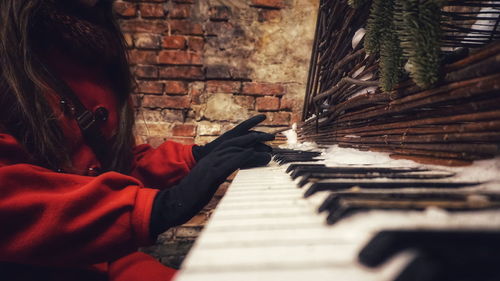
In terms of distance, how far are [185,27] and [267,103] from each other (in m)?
0.79

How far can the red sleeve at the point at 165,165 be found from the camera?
116cm

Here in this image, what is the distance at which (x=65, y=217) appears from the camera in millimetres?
559

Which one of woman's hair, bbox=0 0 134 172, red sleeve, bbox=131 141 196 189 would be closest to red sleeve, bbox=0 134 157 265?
woman's hair, bbox=0 0 134 172

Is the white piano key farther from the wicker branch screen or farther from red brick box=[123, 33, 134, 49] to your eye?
red brick box=[123, 33, 134, 49]

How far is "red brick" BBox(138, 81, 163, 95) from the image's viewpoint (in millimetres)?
1706

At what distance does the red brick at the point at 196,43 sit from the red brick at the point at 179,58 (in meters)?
0.04

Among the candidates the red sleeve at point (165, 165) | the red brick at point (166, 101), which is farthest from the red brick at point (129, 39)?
the red sleeve at point (165, 165)

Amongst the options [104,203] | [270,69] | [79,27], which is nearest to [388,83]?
[104,203]

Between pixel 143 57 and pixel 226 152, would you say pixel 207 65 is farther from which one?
pixel 226 152

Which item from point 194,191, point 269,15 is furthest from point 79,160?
point 269,15

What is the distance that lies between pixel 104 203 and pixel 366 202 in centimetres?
59

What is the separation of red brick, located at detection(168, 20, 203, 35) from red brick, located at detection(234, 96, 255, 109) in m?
0.54

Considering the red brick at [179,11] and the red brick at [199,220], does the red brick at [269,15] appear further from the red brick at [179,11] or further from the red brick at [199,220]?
the red brick at [199,220]

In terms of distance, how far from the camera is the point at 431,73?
1.57 ft
